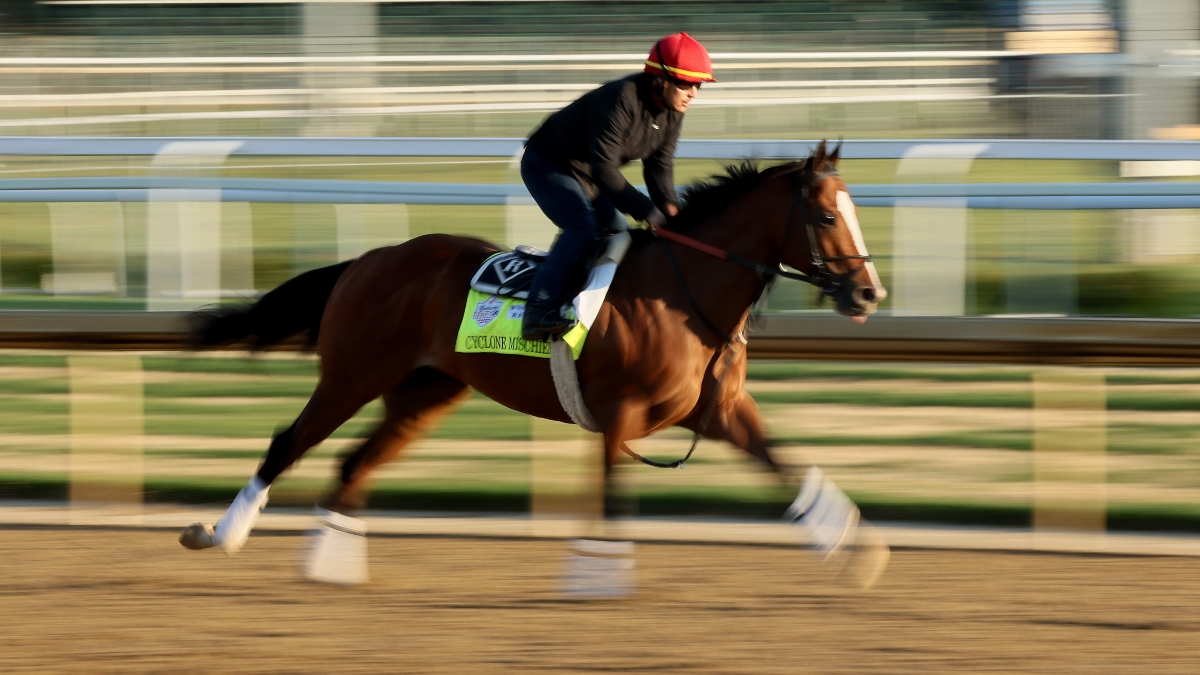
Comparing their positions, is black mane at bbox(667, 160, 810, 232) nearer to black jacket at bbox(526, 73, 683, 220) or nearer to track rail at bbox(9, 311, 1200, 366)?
black jacket at bbox(526, 73, 683, 220)

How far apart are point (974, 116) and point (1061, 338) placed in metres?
8.13

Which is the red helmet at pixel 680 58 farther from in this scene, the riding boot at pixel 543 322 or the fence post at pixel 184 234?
the fence post at pixel 184 234

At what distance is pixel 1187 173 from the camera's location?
6.46 metres

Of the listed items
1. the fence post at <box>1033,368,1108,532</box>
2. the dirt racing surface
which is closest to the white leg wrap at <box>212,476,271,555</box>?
the dirt racing surface

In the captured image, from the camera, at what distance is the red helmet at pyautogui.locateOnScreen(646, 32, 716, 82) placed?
4211mm

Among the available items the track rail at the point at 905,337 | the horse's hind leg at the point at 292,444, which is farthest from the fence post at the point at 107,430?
the horse's hind leg at the point at 292,444

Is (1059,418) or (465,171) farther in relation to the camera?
(465,171)

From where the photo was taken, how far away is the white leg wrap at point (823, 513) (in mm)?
4316

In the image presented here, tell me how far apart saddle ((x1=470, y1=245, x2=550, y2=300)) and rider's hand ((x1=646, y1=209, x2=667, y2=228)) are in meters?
0.36

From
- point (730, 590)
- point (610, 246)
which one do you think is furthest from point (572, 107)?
point (730, 590)

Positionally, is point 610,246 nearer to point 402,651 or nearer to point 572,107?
point 572,107

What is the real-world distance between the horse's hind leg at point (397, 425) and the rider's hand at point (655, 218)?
0.95 m

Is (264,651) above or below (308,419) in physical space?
below

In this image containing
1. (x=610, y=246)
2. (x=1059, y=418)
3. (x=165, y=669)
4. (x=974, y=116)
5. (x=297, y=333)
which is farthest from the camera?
(x=974, y=116)
